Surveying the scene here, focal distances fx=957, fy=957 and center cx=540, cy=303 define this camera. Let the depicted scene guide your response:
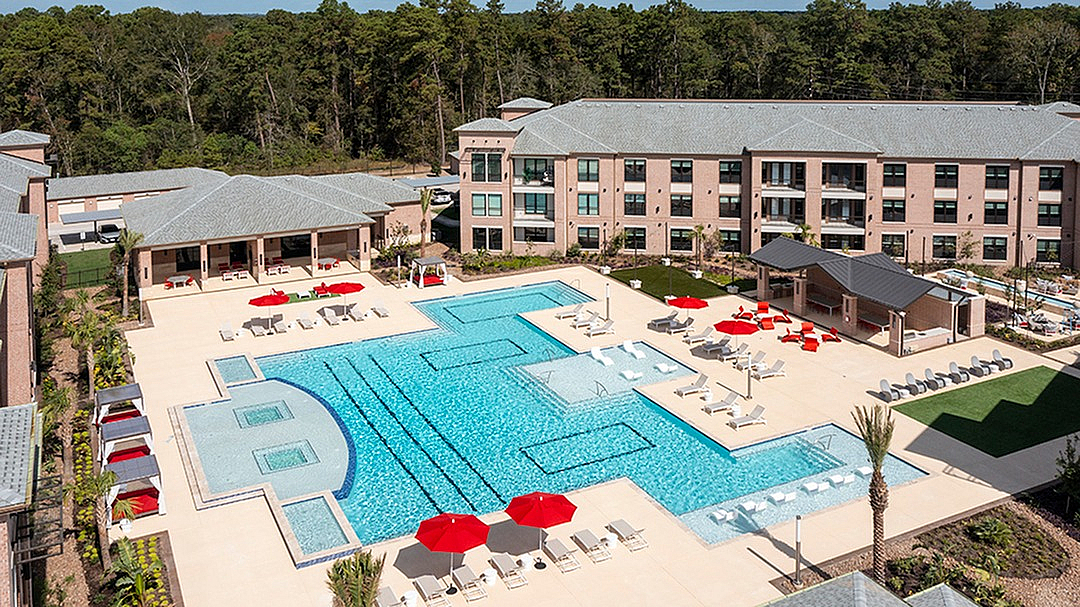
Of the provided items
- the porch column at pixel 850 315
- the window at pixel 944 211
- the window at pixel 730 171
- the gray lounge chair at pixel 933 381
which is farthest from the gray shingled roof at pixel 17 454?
the window at pixel 944 211

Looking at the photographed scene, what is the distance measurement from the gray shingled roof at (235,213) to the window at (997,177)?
3268cm

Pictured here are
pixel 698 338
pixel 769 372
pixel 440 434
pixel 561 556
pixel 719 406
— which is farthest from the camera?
pixel 698 338

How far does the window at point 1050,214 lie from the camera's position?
48.8m

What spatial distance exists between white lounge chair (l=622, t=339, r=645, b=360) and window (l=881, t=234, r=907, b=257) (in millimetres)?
19554

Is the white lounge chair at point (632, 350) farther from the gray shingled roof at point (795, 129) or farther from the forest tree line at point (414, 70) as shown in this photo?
the forest tree line at point (414, 70)

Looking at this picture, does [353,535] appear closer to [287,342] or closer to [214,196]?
[287,342]

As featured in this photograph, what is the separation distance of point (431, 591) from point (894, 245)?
38.1m

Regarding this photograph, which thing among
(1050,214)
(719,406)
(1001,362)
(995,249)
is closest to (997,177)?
(1050,214)

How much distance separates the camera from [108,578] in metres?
22.5

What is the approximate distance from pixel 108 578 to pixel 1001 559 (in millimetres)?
21279

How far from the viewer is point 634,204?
54969 millimetres

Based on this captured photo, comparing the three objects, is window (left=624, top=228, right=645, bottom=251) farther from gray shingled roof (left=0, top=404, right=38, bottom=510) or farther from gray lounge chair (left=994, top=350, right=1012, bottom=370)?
gray shingled roof (left=0, top=404, right=38, bottom=510)

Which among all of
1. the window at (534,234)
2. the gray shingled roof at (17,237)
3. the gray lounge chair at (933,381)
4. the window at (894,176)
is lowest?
the gray lounge chair at (933,381)

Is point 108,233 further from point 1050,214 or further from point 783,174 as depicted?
point 1050,214
